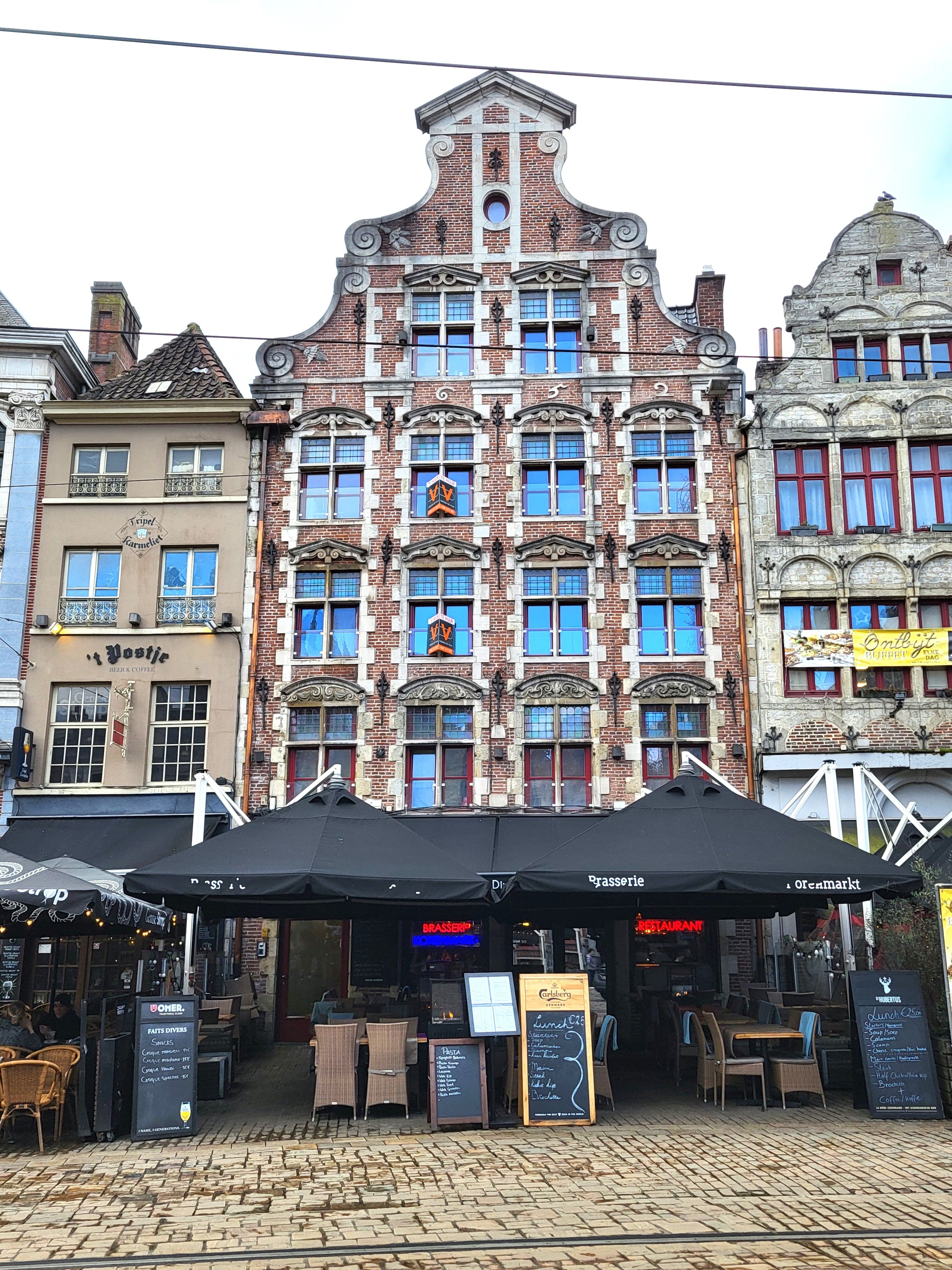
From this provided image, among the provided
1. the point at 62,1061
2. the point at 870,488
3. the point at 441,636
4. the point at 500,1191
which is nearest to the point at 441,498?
the point at 441,636

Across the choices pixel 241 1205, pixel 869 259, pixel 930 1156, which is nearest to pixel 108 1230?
pixel 241 1205

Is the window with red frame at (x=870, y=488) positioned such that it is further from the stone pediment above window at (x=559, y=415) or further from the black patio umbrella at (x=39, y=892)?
the black patio umbrella at (x=39, y=892)

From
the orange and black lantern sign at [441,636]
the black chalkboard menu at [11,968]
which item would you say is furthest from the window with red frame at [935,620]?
the black chalkboard menu at [11,968]

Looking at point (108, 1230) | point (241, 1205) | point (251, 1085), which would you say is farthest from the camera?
point (251, 1085)

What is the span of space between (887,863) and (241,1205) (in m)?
7.40

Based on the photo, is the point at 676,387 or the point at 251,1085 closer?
the point at 251,1085

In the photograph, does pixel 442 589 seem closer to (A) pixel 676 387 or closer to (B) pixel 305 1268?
(A) pixel 676 387

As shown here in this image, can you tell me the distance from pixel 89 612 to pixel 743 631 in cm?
1232

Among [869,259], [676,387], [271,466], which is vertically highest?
[869,259]

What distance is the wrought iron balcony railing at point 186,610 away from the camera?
70.9ft

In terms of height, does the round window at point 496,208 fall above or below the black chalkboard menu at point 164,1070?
above

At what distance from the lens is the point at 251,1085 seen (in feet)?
48.3

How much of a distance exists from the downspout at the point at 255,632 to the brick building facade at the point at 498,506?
5cm

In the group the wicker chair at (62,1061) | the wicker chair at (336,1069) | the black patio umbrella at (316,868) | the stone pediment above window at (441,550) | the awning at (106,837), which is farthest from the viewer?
the stone pediment above window at (441,550)
